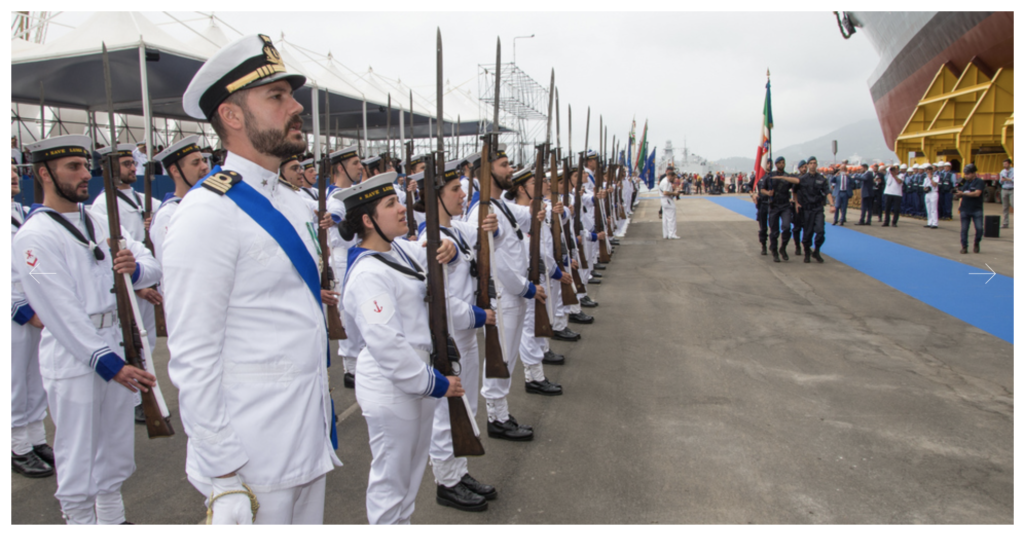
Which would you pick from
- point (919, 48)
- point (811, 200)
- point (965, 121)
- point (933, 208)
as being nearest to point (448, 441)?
point (811, 200)

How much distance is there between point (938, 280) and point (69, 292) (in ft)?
36.3

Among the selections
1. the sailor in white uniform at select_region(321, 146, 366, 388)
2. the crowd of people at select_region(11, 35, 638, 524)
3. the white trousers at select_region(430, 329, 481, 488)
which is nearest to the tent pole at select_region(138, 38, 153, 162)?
the crowd of people at select_region(11, 35, 638, 524)

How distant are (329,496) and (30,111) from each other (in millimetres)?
24658

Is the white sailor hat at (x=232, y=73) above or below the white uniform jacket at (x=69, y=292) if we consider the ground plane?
above

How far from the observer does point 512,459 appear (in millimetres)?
4016

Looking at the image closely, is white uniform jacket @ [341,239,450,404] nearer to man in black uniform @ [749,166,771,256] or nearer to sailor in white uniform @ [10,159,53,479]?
sailor in white uniform @ [10,159,53,479]

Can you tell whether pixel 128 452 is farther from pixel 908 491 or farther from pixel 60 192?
pixel 908 491

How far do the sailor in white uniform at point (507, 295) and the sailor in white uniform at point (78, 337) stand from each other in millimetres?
2099

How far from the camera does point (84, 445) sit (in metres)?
2.96

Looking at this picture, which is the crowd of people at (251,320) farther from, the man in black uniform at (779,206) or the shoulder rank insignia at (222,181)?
the man in black uniform at (779,206)

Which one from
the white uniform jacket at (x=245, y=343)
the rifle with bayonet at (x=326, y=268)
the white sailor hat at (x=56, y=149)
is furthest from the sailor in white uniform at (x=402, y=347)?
the rifle with bayonet at (x=326, y=268)

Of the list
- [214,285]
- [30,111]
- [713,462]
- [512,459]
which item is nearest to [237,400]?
[214,285]

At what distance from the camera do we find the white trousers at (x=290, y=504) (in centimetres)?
178

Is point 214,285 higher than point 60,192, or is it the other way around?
point 60,192
